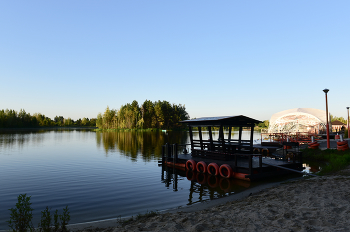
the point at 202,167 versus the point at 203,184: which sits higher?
the point at 202,167

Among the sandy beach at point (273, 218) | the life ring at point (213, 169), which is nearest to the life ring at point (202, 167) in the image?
the life ring at point (213, 169)

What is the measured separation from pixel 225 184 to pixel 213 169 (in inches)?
100

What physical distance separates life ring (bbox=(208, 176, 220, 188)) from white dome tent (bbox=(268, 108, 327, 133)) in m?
46.3

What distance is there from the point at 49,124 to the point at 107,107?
8922cm

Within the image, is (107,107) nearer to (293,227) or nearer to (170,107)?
(170,107)

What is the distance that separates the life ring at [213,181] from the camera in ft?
47.9

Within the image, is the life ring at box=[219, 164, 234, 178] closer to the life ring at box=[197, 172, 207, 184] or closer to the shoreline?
the life ring at box=[197, 172, 207, 184]

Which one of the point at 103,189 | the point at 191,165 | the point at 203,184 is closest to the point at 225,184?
the point at 203,184

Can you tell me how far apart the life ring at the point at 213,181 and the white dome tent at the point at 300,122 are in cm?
4628

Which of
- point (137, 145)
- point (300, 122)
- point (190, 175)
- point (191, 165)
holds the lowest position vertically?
point (190, 175)

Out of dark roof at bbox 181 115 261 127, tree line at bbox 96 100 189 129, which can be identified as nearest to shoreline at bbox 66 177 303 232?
dark roof at bbox 181 115 261 127

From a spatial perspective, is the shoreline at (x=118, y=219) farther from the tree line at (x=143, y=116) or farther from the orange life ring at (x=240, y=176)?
the tree line at (x=143, y=116)

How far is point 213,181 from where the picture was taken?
51.4 feet

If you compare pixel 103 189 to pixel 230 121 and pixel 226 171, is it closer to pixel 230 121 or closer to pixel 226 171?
pixel 226 171
